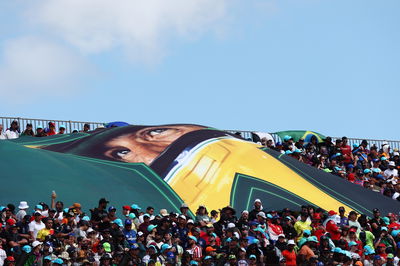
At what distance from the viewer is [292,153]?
148ft

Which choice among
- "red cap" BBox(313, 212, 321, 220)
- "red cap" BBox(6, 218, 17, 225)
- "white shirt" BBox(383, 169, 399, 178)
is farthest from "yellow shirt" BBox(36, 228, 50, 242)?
"white shirt" BBox(383, 169, 399, 178)

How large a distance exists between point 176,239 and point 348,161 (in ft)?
60.0

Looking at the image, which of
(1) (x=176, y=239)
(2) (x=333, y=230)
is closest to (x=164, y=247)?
(1) (x=176, y=239)

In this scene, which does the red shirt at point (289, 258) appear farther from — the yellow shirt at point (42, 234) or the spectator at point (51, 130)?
the spectator at point (51, 130)

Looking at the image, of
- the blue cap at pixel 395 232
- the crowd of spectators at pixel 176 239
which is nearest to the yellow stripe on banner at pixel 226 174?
the crowd of spectators at pixel 176 239

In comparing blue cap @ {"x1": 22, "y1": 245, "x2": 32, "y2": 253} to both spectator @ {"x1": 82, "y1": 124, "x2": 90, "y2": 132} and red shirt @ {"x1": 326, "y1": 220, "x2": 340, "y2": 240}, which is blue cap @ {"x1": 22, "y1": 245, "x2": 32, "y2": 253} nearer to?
red shirt @ {"x1": 326, "y1": 220, "x2": 340, "y2": 240}

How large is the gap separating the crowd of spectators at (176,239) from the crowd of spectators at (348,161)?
10174 mm

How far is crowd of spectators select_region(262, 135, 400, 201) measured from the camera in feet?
149

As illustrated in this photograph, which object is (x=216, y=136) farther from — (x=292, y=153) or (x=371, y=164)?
(x=371, y=164)

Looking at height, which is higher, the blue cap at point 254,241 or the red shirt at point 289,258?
the blue cap at point 254,241

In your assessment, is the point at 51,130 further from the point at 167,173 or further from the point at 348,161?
the point at 348,161

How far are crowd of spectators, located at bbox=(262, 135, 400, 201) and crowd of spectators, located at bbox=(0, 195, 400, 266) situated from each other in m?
10.2

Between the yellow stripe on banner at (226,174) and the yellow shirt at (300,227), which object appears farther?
the yellow stripe on banner at (226,174)

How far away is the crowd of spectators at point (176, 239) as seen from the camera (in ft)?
90.7
